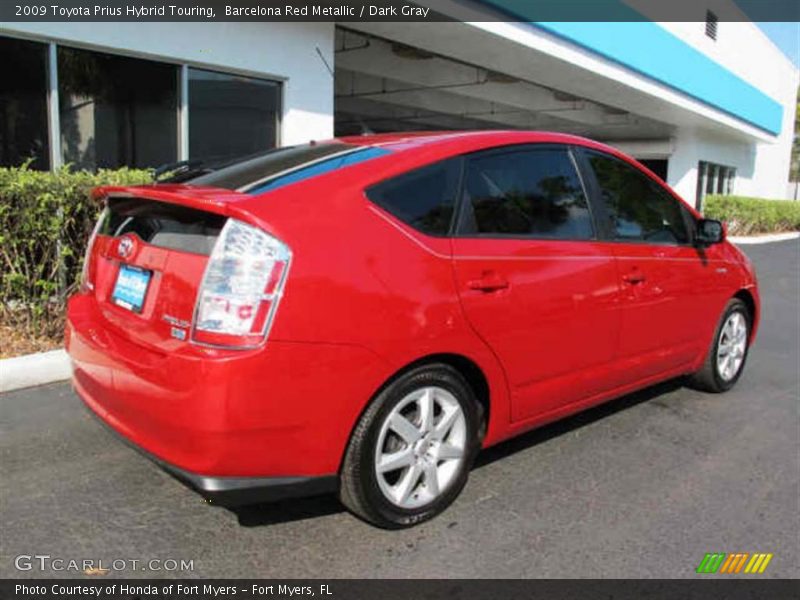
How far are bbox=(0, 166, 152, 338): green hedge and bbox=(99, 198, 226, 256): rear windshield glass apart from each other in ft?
7.21

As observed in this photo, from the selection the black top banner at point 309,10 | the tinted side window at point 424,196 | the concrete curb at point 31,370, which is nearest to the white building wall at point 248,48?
the black top banner at point 309,10

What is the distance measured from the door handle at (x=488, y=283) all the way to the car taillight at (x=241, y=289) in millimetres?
888

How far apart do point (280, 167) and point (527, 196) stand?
120 centimetres

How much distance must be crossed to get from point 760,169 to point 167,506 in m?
35.4

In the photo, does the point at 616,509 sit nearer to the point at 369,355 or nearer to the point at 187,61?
the point at 369,355

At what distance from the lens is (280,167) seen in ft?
10.3

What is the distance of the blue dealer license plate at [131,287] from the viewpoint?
2836mm

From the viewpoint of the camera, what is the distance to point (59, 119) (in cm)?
737

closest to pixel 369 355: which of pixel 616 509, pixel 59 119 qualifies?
pixel 616 509

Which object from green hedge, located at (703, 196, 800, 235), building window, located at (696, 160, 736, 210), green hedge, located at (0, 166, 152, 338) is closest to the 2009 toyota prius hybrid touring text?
green hedge, located at (0, 166, 152, 338)

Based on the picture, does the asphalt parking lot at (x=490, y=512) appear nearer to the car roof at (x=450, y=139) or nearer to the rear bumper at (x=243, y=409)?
the rear bumper at (x=243, y=409)

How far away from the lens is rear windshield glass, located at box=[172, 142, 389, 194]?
114 inches

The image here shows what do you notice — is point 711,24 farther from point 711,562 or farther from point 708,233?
point 711,562
